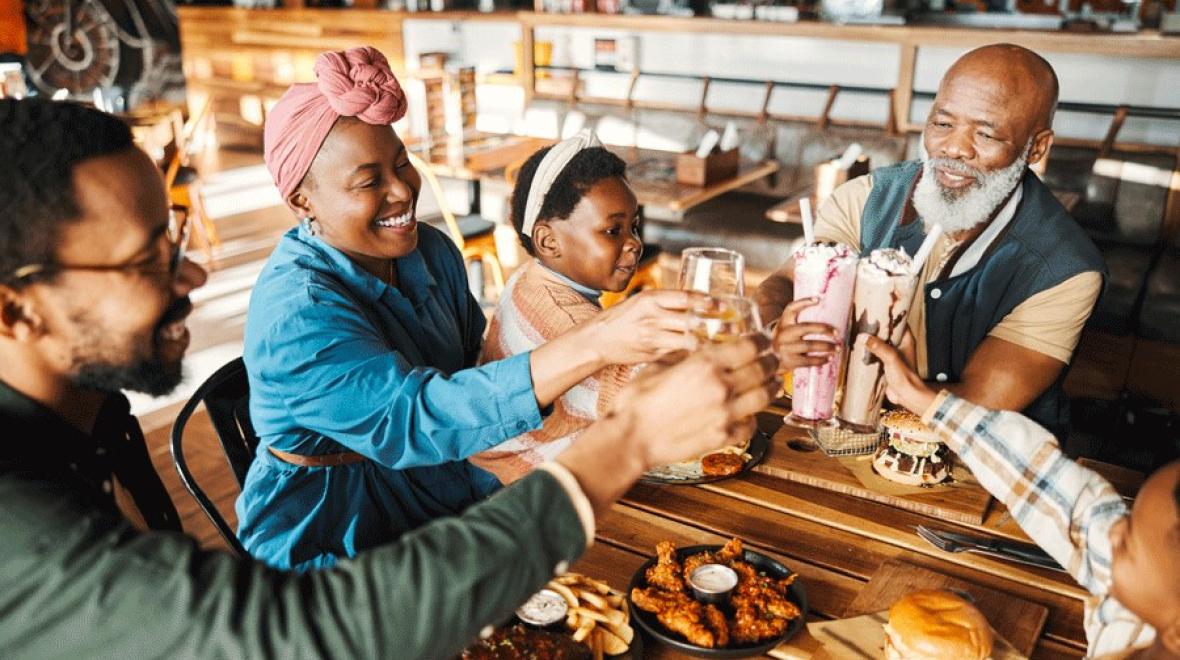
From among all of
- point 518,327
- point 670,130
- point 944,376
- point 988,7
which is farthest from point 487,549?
point 988,7

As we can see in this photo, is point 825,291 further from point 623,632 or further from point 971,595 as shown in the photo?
point 623,632

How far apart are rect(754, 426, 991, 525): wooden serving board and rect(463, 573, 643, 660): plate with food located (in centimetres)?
55

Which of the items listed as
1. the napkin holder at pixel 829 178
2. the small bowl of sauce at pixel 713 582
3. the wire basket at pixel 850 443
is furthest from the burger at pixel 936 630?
the napkin holder at pixel 829 178

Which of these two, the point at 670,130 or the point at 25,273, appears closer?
the point at 25,273

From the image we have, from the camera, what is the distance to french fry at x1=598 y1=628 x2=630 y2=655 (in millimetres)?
1273

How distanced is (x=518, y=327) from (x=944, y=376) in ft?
3.52

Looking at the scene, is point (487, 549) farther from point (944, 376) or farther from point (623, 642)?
point (944, 376)

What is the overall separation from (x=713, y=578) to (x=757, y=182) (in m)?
4.76

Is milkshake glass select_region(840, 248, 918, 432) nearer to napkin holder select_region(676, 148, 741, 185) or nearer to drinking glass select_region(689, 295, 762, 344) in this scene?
drinking glass select_region(689, 295, 762, 344)

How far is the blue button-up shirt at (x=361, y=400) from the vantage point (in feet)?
4.62

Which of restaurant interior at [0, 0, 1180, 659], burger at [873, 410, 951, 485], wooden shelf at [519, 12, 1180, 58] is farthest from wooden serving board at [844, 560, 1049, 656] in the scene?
wooden shelf at [519, 12, 1180, 58]

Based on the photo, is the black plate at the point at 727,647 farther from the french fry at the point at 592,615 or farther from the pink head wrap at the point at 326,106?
the pink head wrap at the point at 326,106

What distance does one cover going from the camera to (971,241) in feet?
7.01

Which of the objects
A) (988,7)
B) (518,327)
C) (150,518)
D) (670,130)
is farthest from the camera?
(988,7)
